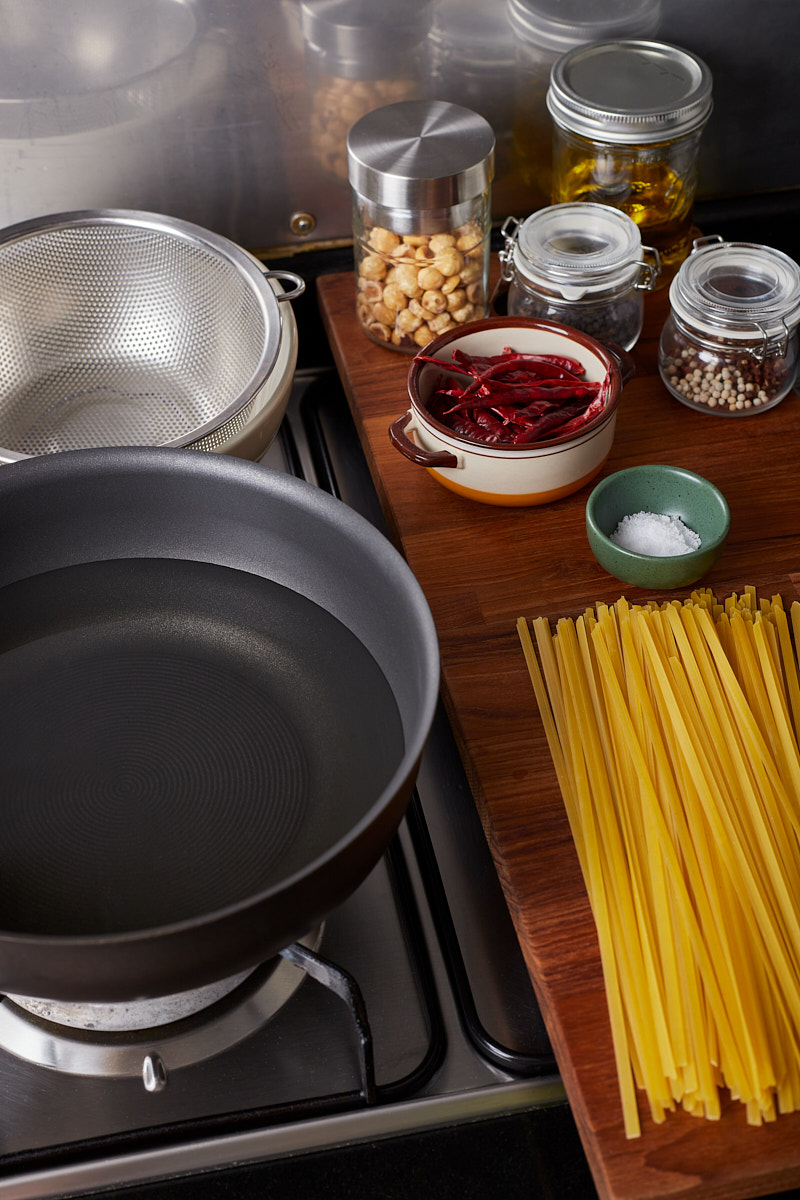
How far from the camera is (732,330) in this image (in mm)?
976

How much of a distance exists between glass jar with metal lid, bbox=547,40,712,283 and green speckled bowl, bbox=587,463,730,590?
32 centimetres

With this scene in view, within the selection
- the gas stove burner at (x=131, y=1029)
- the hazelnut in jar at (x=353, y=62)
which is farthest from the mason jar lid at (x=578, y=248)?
the gas stove burner at (x=131, y=1029)

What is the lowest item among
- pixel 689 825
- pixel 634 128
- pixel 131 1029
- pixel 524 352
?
pixel 131 1029

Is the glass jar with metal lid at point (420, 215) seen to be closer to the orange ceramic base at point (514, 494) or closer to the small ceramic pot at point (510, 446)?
the small ceramic pot at point (510, 446)

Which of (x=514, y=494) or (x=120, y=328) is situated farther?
(x=120, y=328)

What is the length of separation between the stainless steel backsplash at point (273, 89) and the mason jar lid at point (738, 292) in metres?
0.28

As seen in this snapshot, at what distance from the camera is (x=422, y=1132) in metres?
0.72

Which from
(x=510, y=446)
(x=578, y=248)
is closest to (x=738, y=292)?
(x=578, y=248)

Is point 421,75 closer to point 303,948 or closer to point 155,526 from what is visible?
point 155,526

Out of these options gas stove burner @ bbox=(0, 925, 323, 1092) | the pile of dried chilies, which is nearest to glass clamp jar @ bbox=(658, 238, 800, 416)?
the pile of dried chilies

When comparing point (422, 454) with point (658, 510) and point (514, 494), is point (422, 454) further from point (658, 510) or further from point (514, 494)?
point (658, 510)

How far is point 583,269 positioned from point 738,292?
15 cm

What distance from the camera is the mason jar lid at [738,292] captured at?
3.17 ft

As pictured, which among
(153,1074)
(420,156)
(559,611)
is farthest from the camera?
(420,156)
